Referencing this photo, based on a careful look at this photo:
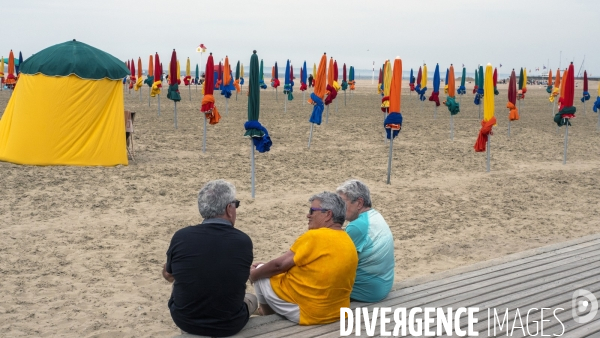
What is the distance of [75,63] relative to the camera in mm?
9875

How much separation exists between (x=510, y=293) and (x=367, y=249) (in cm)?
98

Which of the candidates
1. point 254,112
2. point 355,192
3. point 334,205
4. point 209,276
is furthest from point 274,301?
point 254,112

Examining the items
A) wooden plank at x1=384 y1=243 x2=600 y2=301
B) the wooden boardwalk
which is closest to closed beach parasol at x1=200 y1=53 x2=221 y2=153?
the wooden boardwalk

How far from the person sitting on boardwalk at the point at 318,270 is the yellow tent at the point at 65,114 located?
718 cm

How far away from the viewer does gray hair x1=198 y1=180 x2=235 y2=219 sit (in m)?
3.31

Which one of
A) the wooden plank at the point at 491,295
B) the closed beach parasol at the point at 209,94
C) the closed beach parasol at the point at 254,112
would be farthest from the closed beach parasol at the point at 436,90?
the wooden plank at the point at 491,295

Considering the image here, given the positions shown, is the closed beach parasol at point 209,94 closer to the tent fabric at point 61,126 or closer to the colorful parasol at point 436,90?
the tent fabric at point 61,126

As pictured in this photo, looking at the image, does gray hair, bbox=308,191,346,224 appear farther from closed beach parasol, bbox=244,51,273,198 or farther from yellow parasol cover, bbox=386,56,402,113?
yellow parasol cover, bbox=386,56,402,113

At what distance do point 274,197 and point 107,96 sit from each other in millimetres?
3770

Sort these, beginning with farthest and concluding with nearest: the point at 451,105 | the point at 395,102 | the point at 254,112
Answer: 1. the point at 451,105
2. the point at 395,102
3. the point at 254,112

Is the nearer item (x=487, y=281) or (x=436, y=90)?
(x=487, y=281)

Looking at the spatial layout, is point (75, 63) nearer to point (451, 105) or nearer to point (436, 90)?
point (451, 105)

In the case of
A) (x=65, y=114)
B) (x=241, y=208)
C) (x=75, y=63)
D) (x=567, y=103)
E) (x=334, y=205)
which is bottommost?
(x=241, y=208)

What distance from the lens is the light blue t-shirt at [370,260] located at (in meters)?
3.77
